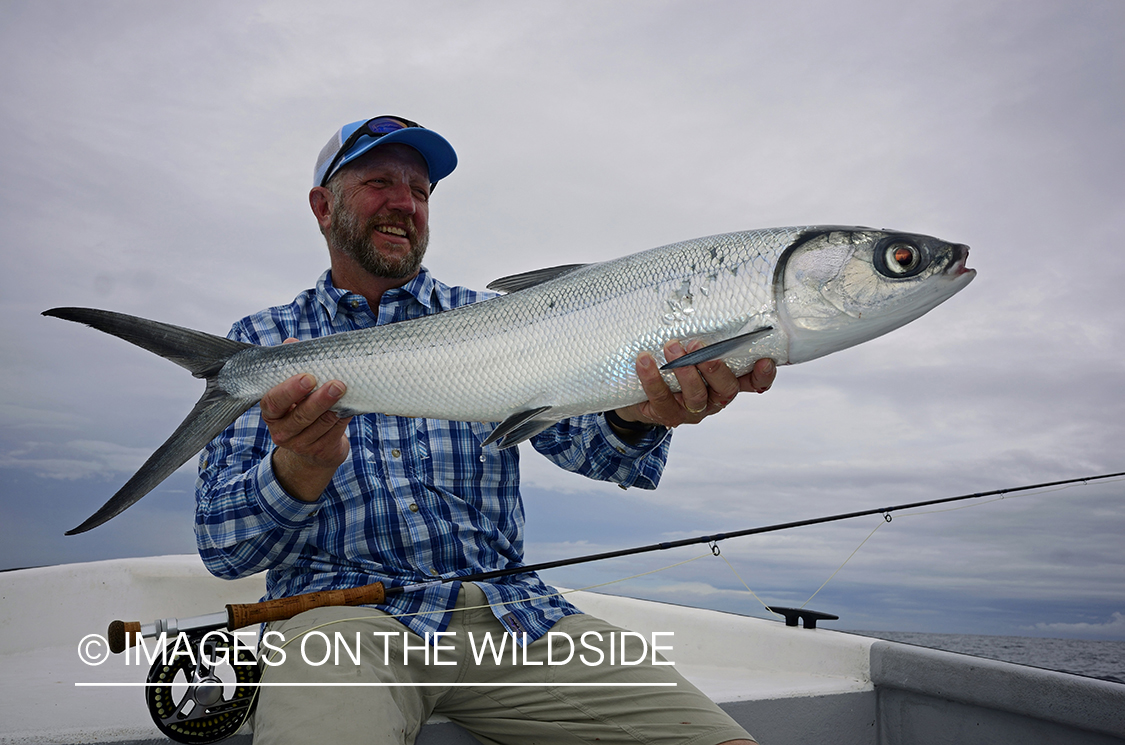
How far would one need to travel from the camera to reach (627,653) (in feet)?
8.68

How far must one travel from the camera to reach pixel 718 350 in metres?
2.23

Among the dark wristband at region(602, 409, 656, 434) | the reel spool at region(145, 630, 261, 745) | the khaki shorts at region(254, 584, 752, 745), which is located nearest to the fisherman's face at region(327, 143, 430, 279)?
the dark wristband at region(602, 409, 656, 434)

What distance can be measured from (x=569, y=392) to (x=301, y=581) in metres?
1.29

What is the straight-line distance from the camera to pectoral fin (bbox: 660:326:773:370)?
7.32 feet

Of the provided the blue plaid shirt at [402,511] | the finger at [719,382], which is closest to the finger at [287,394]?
the blue plaid shirt at [402,511]

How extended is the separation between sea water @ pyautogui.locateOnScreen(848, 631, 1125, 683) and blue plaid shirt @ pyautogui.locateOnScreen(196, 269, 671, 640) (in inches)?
82.7

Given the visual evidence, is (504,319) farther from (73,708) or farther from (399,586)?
(73,708)

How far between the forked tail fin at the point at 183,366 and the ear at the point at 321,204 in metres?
1.30

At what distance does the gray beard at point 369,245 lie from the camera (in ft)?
11.1

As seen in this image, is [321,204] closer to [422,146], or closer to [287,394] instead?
[422,146]

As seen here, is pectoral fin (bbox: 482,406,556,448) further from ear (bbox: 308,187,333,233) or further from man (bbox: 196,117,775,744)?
ear (bbox: 308,187,333,233)

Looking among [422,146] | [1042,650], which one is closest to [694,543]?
[422,146]

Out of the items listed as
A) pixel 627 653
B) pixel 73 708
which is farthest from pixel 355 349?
pixel 73 708

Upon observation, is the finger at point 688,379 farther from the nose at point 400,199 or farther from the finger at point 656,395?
the nose at point 400,199
